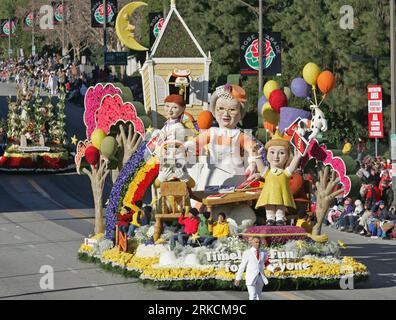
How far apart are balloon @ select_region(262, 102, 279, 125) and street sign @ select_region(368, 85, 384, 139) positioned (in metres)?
10.0

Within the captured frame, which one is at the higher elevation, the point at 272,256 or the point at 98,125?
the point at 98,125

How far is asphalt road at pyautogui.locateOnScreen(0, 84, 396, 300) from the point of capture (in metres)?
30.4

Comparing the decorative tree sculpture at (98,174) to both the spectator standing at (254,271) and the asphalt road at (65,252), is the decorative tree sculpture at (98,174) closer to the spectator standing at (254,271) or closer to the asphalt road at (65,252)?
the asphalt road at (65,252)

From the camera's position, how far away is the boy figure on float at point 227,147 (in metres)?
33.8

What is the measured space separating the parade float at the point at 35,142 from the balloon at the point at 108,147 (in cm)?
2455

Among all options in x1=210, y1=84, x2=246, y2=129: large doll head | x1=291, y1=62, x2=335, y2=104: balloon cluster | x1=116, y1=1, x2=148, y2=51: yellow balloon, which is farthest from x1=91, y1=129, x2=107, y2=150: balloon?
x1=291, y1=62, x2=335, y2=104: balloon cluster

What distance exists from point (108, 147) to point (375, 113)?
42.4 feet

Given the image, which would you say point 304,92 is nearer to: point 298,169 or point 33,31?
point 298,169

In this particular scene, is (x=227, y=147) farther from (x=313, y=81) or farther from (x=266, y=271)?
(x=266, y=271)

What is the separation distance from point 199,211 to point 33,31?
9159 centimetres

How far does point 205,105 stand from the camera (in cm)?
3741
